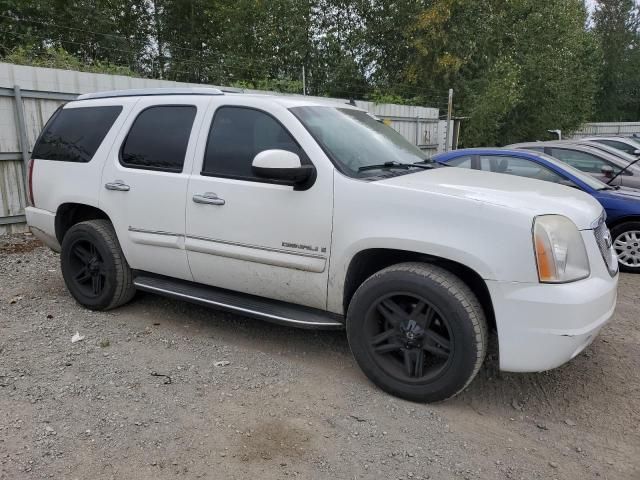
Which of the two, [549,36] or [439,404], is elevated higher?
[549,36]

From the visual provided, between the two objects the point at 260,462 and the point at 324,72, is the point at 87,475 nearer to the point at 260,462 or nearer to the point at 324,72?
the point at 260,462

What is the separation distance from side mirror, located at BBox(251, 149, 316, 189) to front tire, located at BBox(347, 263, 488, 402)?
2.70ft

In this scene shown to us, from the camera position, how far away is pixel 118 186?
14.2 feet

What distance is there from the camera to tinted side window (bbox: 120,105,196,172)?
13.5ft

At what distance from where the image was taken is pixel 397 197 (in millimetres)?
3182

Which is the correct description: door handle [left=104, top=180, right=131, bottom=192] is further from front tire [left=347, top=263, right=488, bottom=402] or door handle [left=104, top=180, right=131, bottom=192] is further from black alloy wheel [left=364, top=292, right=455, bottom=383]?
black alloy wheel [left=364, top=292, right=455, bottom=383]

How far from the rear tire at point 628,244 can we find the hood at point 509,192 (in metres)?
3.29

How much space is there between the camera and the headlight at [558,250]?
2.83m

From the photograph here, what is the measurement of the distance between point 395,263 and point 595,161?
20.9 ft

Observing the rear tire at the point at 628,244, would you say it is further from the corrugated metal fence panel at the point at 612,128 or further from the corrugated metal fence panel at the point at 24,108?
the corrugated metal fence panel at the point at 612,128

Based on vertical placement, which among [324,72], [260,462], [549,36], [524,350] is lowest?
[260,462]

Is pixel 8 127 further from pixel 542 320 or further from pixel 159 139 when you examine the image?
pixel 542 320

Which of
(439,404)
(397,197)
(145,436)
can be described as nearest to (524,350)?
(439,404)

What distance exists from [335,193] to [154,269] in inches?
73.0
